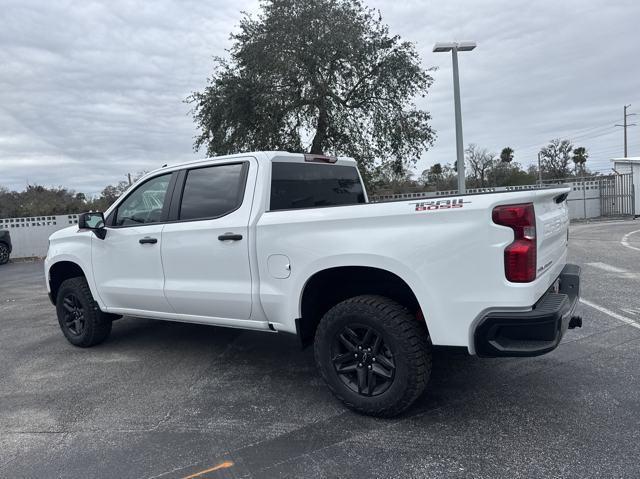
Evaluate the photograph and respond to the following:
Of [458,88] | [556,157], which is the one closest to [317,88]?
[458,88]

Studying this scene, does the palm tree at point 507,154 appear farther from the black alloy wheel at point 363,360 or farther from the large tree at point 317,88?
the black alloy wheel at point 363,360

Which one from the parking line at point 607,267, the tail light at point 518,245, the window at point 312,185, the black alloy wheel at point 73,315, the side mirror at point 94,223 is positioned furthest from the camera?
the parking line at point 607,267

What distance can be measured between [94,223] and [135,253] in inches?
26.4

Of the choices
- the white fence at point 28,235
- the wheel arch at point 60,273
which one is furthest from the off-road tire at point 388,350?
the white fence at point 28,235

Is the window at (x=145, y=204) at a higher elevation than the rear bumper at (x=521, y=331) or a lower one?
higher

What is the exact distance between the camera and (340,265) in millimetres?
3371

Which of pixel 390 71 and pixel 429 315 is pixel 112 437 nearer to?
pixel 429 315

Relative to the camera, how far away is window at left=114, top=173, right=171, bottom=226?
4676 mm

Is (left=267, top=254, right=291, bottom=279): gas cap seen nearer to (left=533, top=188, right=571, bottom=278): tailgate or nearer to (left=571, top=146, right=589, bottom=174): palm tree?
(left=533, top=188, right=571, bottom=278): tailgate

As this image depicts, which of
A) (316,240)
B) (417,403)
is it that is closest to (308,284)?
(316,240)

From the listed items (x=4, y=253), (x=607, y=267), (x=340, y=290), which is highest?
(x=340, y=290)

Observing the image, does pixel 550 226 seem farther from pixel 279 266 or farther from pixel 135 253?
pixel 135 253

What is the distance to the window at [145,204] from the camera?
4.68 meters

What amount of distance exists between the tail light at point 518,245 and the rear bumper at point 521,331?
22 centimetres
